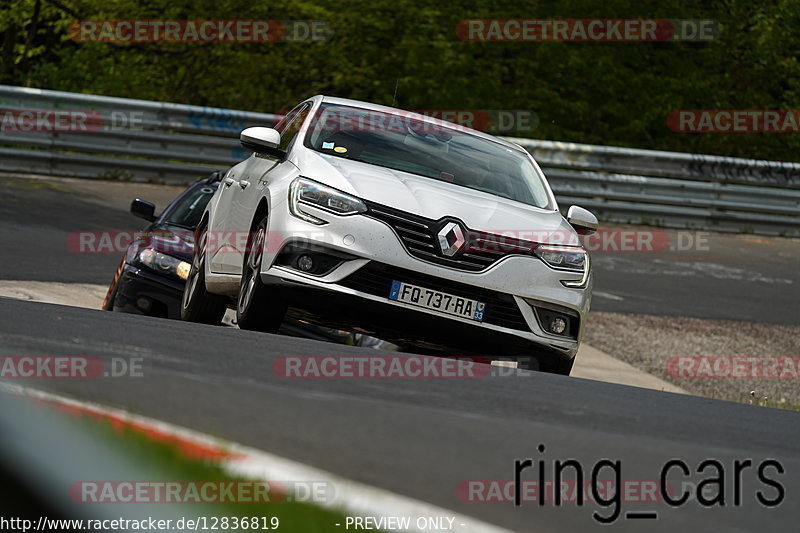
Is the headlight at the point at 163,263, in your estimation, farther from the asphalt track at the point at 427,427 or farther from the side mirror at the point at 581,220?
the asphalt track at the point at 427,427

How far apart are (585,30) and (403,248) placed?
19542 millimetres

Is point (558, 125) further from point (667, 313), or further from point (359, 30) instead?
point (667, 313)

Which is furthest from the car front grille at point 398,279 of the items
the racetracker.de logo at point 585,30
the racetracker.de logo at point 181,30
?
the racetracker.de logo at point 585,30

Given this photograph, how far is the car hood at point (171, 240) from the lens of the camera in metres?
9.93

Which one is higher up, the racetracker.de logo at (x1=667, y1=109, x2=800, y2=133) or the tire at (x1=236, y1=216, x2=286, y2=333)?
the tire at (x1=236, y1=216, x2=286, y2=333)

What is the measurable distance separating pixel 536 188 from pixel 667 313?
20.7 ft

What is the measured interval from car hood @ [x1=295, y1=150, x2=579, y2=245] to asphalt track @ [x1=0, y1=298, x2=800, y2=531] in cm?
210

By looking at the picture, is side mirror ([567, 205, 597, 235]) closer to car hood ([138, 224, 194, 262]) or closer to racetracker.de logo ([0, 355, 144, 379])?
car hood ([138, 224, 194, 262])

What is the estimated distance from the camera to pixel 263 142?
7449 millimetres

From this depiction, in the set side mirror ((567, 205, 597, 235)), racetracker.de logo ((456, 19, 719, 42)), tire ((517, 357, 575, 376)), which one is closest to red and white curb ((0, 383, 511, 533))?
tire ((517, 357, 575, 376))

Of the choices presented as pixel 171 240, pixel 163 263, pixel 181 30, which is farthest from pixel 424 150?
pixel 181 30

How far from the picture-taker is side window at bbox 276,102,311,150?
7.88 meters

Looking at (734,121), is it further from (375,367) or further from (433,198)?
(375,367)

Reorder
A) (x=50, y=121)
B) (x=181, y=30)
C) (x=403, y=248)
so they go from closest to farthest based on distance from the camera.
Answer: (x=403, y=248)
(x=50, y=121)
(x=181, y=30)
